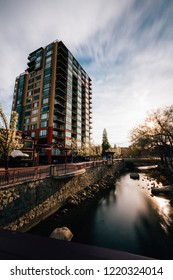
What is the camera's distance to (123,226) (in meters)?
10.1

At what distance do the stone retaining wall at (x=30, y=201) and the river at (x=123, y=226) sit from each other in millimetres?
863

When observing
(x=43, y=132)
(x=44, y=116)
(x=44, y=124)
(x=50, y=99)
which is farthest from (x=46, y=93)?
(x=43, y=132)

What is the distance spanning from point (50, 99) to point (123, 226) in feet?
119

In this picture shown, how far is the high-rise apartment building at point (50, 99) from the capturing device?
35.8 metres

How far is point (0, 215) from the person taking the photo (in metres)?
6.84

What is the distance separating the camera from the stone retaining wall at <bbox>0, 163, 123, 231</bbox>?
286 inches

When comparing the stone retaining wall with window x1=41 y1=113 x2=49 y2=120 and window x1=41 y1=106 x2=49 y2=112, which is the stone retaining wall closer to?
window x1=41 y1=113 x2=49 y2=120

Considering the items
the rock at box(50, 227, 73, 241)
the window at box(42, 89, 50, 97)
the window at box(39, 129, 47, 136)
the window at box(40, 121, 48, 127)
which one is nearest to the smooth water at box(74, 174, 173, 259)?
the rock at box(50, 227, 73, 241)

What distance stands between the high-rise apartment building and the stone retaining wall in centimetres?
2133

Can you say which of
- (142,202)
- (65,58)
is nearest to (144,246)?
(142,202)

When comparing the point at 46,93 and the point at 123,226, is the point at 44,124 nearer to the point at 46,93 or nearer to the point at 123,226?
the point at 46,93

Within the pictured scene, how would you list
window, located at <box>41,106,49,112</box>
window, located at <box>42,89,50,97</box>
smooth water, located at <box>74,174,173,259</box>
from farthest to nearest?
window, located at <box>42,89,50,97</box> < window, located at <box>41,106,49,112</box> < smooth water, located at <box>74,174,173,259</box>

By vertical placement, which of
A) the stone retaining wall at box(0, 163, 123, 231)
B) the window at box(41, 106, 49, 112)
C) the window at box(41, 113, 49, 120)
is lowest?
the stone retaining wall at box(0, 163, 123, 231)
